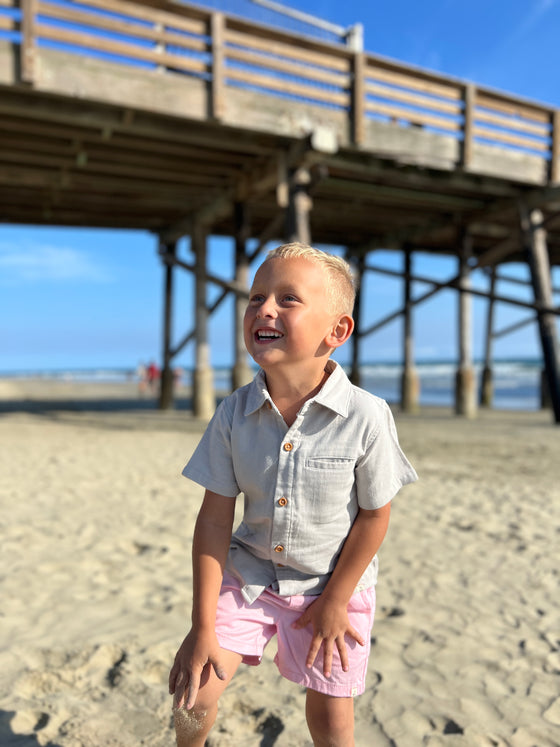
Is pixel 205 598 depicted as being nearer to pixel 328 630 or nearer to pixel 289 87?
pixel 328 630

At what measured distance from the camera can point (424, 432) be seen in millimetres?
9664

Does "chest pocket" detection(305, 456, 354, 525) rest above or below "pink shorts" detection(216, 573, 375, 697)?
above

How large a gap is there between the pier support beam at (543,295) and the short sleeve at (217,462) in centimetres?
880

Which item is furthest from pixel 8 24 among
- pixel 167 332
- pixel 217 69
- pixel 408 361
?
pixel 408 361

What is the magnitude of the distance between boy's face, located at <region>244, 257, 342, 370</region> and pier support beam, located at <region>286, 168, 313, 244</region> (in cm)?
659

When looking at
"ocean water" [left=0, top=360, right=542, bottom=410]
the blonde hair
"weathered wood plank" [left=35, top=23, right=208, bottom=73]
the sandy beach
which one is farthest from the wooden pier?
"ocean water" [left=0, top=360, right=542, bottom=410]

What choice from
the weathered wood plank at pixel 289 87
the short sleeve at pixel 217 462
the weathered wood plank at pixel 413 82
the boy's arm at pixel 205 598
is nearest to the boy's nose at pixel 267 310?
the short sleeve at pixel 217 462

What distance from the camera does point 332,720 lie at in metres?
1.50

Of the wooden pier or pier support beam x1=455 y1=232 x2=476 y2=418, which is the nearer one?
the wooden pier

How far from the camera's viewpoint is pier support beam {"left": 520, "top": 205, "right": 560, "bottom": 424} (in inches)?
377

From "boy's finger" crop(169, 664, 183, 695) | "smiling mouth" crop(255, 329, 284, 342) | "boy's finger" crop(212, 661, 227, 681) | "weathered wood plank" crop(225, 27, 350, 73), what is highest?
"weathered wood plank" crop(225, 27, 350, 73)

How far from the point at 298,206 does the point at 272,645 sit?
6.28 meters

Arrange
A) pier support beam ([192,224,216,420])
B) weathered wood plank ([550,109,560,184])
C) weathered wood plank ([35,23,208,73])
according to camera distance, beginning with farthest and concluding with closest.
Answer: pier support beam ([192,224,216,420]), weathered wood plank ([550,109,560,184]), weathered wood plank ([35,23,208,73])

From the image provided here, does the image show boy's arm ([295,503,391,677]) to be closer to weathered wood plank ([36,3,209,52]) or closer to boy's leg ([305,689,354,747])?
boy's leg ([305,689,354,747])
